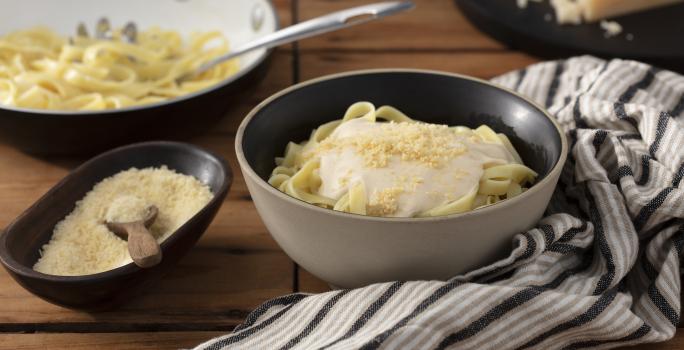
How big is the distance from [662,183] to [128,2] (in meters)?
1.30

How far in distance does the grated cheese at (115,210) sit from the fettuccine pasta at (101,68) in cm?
33

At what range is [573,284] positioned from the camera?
1087 millimetres

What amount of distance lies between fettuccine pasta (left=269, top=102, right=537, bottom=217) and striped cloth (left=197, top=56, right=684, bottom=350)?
0.29ft

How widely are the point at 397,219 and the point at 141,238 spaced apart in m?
0.34

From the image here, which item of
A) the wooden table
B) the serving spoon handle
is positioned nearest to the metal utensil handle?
the serving spoon handle

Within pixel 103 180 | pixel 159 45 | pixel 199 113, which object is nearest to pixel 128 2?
pixel 159 45

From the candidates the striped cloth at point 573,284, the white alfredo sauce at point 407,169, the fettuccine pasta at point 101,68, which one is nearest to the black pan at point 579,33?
the striped cloth at point 573,284

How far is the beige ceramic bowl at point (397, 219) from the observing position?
A: 38.3 inches

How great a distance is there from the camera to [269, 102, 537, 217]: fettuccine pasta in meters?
1.04

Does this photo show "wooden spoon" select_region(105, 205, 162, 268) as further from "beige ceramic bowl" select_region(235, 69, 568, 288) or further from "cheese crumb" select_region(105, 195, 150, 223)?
"beige ceramic bowl" select_region(235, 69, 568, 288)

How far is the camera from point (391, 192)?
1.03m

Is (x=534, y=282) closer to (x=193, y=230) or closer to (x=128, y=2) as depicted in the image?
(x=193, y=230)

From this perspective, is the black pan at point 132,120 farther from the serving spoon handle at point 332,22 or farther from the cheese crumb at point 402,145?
the cheese crumb at point 402,145

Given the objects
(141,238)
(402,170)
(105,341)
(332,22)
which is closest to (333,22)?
(332,22)
